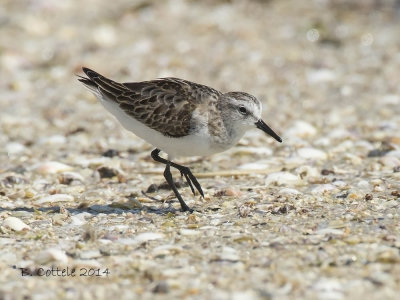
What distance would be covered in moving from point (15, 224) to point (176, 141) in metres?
1.61

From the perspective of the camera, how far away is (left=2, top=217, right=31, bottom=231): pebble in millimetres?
5898

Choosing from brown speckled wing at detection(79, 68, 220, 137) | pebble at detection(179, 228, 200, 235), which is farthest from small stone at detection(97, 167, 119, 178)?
pebble at detection(179, 228, 200, 235)

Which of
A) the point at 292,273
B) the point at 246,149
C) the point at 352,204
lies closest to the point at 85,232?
the point at 292,273

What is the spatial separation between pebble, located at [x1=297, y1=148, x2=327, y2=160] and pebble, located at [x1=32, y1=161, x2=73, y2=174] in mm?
2542

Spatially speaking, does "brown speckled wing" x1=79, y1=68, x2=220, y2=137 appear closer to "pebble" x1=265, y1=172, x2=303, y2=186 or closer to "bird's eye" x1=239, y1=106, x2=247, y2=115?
"bird's eye" x1=239, y1=106, x2=247, y2=115

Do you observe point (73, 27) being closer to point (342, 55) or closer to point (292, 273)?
point (342, 55)

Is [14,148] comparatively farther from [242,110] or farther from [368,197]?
[368,197]

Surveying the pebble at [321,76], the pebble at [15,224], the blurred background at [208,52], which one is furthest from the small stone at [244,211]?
the pebble at [321,76]

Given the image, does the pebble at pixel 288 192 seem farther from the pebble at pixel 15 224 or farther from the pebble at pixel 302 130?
the pebble at pixel 15 224

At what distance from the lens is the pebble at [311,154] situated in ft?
26.9

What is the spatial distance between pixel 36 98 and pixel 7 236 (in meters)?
5.34

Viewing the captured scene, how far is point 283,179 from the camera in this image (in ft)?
24.0

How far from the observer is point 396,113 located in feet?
32.0

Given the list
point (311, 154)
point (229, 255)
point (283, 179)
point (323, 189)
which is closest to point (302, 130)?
point (311, 154)
